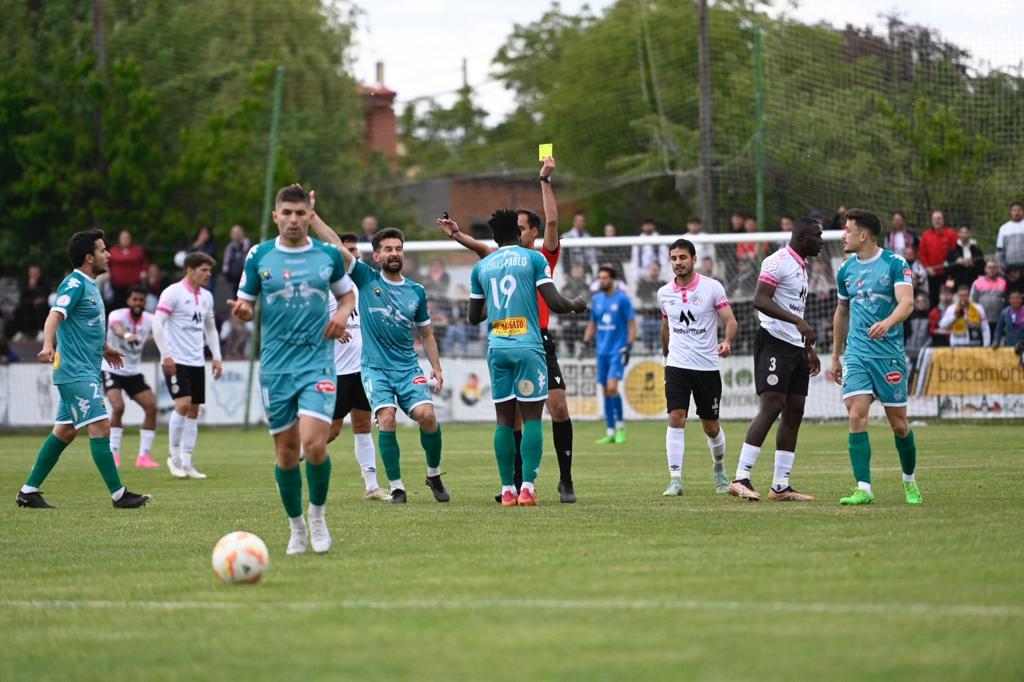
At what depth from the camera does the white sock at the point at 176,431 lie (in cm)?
1809

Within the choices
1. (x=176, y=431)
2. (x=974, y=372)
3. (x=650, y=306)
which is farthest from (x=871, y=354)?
(x=650, y=306)

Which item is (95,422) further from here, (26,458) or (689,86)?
(689,86)

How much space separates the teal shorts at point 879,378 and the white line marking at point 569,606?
5222 mm

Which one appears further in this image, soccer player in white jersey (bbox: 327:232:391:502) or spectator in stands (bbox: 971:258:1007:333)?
spectator in stands (bbox: 971:258:1007:333)

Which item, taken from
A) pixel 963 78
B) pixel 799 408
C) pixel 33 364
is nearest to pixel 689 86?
pixel 963 78

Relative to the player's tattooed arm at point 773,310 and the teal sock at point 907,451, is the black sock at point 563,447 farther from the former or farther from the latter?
the teal sock at point 907,451

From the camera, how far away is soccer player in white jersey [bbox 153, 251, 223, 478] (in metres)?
18.2

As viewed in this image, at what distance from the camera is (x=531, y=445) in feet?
40.4

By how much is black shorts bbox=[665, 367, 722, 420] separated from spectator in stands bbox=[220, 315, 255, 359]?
18.4 m

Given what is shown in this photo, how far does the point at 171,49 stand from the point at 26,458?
776 inches

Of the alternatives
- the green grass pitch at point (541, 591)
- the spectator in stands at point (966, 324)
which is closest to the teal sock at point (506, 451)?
the green grass pitch at point (541, 591)

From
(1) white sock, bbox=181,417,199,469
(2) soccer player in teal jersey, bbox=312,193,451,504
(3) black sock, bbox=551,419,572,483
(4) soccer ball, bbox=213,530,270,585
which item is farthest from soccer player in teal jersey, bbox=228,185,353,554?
(1) white sock, bbox=181,417,199,469

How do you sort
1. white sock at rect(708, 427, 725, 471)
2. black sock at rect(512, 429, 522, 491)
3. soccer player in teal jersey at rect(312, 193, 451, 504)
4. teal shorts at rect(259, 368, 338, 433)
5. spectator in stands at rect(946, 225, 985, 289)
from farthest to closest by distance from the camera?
spectator in stands at rect(946, 225, 985, 289) < white sock at rect(708, 427, 725, 471) < black sock at rect(512, 429, 522, 491) < soccer player in teal jersey at rect(312, 193, 451, 504) < teal shorts at rect(259, 368, 338, 433)

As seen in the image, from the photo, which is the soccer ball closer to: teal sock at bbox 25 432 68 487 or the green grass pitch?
the green grass pitch
